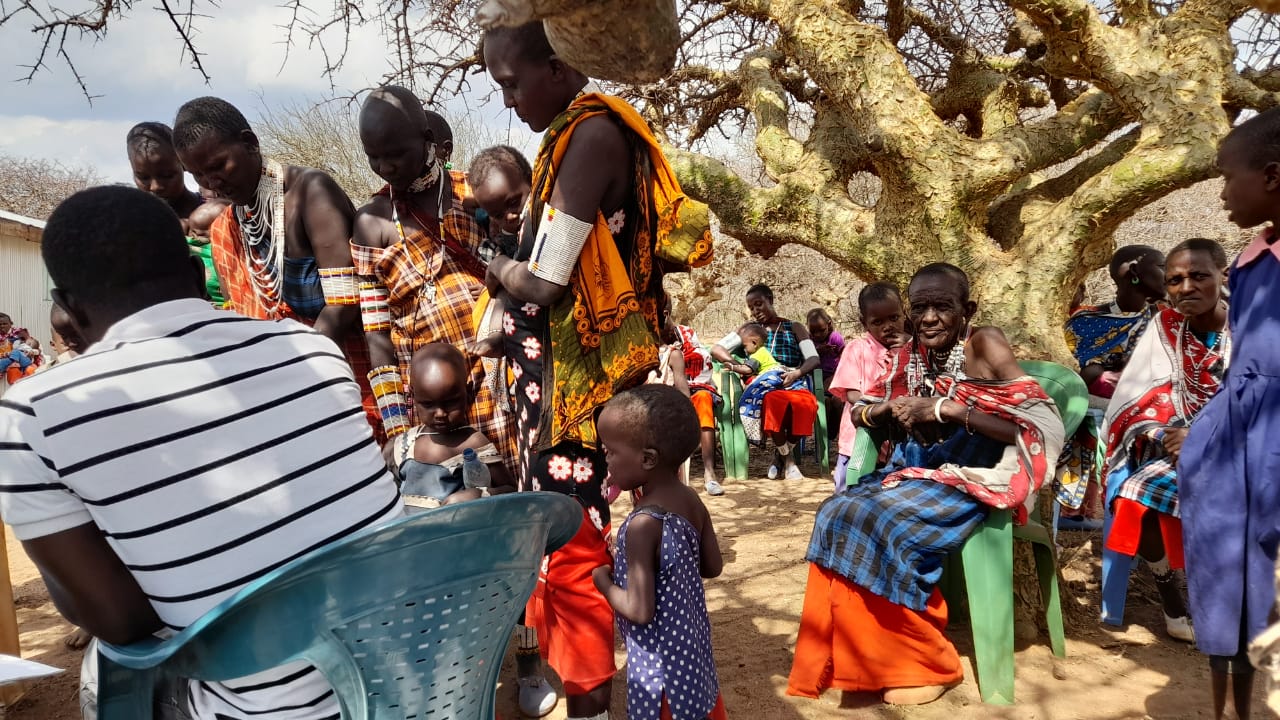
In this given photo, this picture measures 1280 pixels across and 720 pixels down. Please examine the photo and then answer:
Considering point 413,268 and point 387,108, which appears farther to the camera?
point 413,268

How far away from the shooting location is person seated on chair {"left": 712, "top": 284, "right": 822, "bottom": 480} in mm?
7453

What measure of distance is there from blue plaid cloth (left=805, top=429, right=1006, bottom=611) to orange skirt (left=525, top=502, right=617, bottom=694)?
1.06 metres

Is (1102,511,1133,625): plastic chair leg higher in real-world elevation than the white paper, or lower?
lower

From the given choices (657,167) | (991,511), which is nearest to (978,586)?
(991,511)

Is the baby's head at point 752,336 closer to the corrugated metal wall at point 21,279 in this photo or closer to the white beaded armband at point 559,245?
the white beaded armband at point 559,245

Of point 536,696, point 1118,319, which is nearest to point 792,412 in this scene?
point 1118,319

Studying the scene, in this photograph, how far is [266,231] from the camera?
284 centimetres

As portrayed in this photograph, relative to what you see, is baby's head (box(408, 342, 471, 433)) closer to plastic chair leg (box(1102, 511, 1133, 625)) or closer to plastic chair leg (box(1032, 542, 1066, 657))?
plastic chair leg (box(1032, 542, 1066, 657))

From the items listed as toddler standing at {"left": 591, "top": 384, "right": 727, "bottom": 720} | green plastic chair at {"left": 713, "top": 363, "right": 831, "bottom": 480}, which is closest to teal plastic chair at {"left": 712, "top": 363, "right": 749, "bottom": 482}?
green plastic chair at {"left": 713, "top": 363, "right": 831, "bottom": 480}

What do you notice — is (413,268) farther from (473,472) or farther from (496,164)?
(473,472)

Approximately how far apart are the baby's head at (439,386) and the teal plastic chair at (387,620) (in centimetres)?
131

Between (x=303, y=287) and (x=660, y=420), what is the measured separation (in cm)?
156

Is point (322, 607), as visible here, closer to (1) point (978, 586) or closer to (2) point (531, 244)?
(2) point (531, 244)

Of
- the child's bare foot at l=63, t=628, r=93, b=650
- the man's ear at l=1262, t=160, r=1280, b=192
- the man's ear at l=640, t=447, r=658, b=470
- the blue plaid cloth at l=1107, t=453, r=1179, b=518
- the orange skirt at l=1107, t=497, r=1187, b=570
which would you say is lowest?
the child's bare foot at l=63, t=628, r=93, b=650
